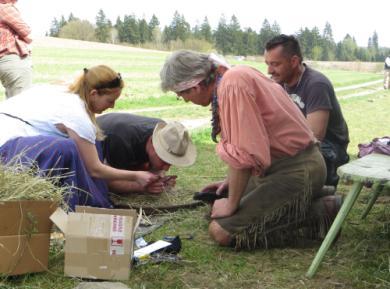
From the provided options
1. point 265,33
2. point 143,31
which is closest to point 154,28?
point 143,31

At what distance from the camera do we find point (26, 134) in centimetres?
322

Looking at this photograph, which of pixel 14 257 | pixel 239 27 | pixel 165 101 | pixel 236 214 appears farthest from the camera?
pixel 239 27

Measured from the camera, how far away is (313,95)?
385cm

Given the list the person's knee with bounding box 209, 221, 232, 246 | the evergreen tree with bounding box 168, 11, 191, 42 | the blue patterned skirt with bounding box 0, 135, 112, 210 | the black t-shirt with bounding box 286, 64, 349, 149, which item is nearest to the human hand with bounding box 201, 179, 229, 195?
the person's knee with bounding box 209, 221, 232, 246

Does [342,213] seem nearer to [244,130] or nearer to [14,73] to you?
[244,130]

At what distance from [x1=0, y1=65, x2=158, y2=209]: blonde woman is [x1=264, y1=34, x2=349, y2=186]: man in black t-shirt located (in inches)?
51.0

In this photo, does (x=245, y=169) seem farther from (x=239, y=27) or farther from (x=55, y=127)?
(x=239, y=27)

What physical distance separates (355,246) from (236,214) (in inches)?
31.5

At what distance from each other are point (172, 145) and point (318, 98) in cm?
116

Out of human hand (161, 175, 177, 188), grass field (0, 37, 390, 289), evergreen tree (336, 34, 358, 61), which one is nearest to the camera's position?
grass field (0, 37, 390, 289)

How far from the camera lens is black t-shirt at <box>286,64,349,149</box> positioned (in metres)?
3.83

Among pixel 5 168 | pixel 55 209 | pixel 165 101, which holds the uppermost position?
pixel 5 168

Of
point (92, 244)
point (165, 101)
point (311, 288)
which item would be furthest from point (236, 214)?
point (165, 101)

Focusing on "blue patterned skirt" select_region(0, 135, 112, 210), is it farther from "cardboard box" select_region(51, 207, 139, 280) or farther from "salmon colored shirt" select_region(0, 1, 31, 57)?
"salmon colored shirt" select_region(0, 1, 31, 57)
